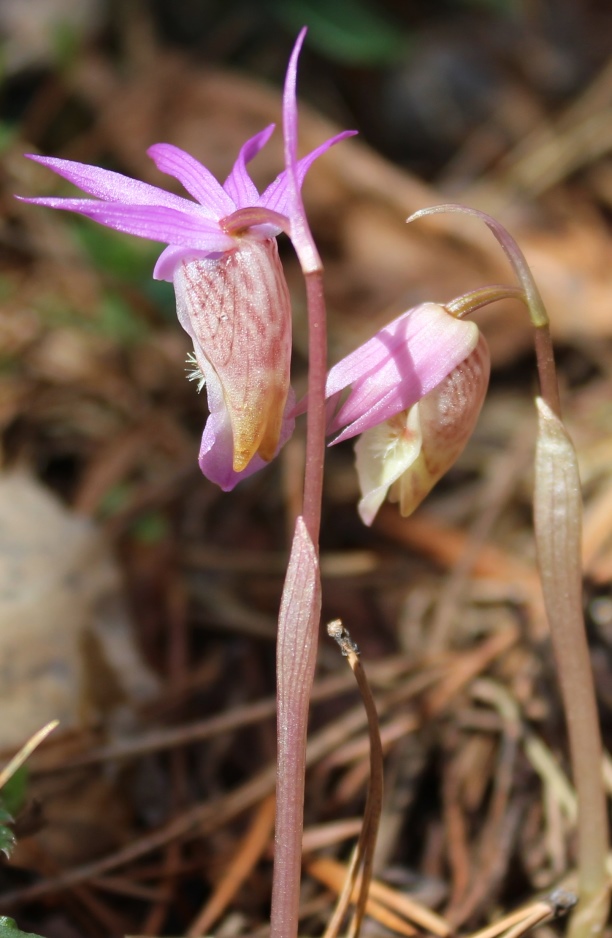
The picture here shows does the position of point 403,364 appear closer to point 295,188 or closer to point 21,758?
point 295,188

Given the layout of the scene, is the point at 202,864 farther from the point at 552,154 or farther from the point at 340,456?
the point at 552,154

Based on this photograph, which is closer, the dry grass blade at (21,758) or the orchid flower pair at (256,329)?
the orchid flower pair at (256,329)

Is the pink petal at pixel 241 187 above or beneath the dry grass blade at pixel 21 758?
above

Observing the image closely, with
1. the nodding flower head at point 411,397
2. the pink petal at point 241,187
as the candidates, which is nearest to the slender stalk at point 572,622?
the nodding flower head at point 411,397

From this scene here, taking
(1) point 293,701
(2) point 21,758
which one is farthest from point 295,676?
(2) point 21,758

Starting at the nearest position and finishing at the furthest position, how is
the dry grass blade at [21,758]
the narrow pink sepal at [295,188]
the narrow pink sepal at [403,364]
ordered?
the narrow pink sepal at [295,188] < the narrow pink sepal at [403,364] < the dry grass blade at [21,758]

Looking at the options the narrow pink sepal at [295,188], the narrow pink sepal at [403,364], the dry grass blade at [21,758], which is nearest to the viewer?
the narrow pink sepal at [295,188]

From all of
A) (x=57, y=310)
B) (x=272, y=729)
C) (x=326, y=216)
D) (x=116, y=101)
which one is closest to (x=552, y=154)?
(x=326, y=216)

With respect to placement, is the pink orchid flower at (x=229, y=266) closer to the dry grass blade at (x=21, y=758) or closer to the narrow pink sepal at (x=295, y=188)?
the narrow pink sepal at (x=295, y=188)
